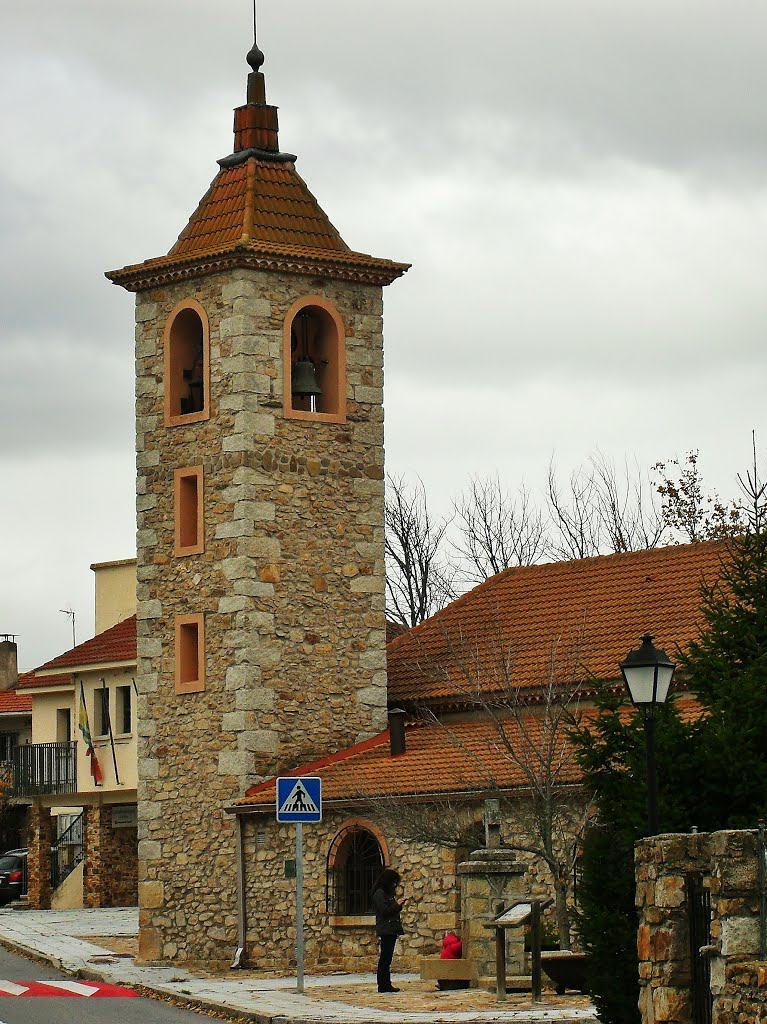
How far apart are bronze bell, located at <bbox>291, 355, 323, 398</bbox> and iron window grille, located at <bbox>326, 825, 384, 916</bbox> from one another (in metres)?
6.72

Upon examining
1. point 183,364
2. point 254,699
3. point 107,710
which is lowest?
point 254,699

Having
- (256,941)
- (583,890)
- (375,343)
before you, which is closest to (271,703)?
(256,941)

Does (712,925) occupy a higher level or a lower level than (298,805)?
lower

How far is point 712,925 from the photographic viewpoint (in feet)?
44.3

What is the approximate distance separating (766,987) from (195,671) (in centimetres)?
1846

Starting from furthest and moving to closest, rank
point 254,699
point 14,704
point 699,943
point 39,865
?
point 14,704
point 39,865
point 254,699
point 699,943

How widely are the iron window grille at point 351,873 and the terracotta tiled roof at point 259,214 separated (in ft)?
29.5

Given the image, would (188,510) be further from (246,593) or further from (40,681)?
(40,681)

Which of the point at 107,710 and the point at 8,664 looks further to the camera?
the point at 8,664

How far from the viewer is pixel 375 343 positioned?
31453 millimetres

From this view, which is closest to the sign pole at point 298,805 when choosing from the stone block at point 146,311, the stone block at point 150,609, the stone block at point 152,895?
the stone block at point 152,895

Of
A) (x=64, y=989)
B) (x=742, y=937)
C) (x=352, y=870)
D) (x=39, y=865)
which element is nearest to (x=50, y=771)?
(x=39, y=865)

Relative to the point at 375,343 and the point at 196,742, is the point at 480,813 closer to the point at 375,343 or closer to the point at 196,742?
the point at 196,742

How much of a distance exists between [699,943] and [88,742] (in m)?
35.8
